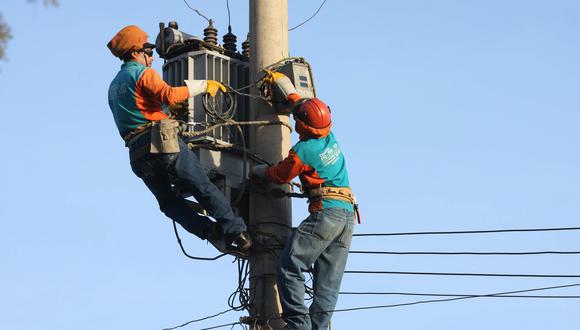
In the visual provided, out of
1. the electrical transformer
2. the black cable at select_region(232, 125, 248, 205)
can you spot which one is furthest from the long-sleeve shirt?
the black cable at select_region(232, 125, 248, 205)

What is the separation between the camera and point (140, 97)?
24.0ft

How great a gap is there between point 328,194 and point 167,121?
1325mm

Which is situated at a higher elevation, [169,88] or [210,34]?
[210,34]

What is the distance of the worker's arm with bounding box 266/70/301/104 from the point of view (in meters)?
7.46

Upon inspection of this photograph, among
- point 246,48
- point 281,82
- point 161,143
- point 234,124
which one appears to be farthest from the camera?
point 246,48

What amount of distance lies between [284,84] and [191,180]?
114 centimetres

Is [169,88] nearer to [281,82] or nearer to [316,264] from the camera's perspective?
[281,82]

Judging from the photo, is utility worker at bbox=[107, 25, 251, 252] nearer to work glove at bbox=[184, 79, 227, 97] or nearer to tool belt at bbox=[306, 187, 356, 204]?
work glove at bbox=[184, 79, 227, 97]

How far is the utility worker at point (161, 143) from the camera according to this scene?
695 cm

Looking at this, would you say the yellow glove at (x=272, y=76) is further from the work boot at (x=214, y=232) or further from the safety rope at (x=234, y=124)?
the work boot at (x=214, y=232)

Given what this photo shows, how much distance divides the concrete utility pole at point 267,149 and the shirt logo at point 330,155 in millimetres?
503

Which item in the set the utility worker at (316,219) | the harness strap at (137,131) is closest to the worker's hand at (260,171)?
the utility worker at (316,219)

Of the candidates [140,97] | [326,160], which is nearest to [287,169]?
[326,160]

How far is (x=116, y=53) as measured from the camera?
24.9 feet
